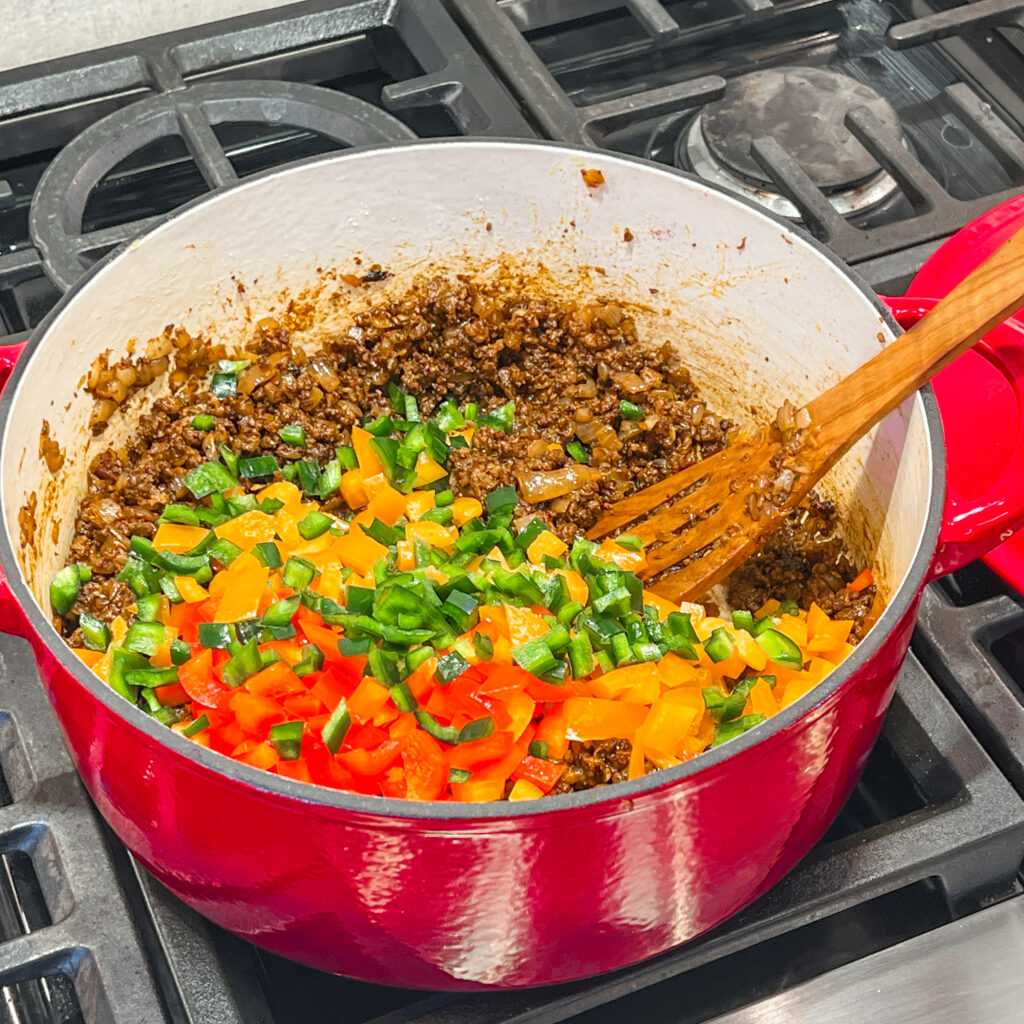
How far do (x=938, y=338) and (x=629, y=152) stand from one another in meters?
0.74

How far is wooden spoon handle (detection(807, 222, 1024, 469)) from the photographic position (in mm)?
1018

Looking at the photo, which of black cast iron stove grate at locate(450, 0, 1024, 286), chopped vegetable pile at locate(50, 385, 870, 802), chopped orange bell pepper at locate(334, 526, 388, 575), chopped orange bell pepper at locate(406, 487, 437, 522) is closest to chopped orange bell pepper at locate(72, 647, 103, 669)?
chopped vegetable pile at locate(50, 385, 870, 802)

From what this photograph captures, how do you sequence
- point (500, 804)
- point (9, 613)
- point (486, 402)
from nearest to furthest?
point (500, 804) < point (9, 613) < point (486, 402)

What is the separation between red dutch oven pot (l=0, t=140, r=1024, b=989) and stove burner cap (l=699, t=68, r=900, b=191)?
0.33 m

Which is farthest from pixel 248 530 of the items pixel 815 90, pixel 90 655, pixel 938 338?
pixel 815 90

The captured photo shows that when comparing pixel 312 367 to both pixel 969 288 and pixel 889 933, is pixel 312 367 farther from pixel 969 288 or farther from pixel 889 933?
pixel 889 933

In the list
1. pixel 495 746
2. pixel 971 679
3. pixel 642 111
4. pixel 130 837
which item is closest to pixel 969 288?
pixel 971 679

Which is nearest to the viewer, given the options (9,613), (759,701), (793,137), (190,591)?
(9,613)

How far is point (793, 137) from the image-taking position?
5.29 feet

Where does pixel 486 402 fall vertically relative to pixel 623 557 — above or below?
above

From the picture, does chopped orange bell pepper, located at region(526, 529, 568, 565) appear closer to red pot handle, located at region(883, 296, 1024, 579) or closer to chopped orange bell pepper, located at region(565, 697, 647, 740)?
chopped orange bell pepper, located at region(565, 697, 647, 740)

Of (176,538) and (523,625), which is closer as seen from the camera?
(523,625)

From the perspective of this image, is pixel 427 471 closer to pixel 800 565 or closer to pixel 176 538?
pixel 176 538

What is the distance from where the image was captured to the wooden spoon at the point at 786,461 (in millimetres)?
1028
